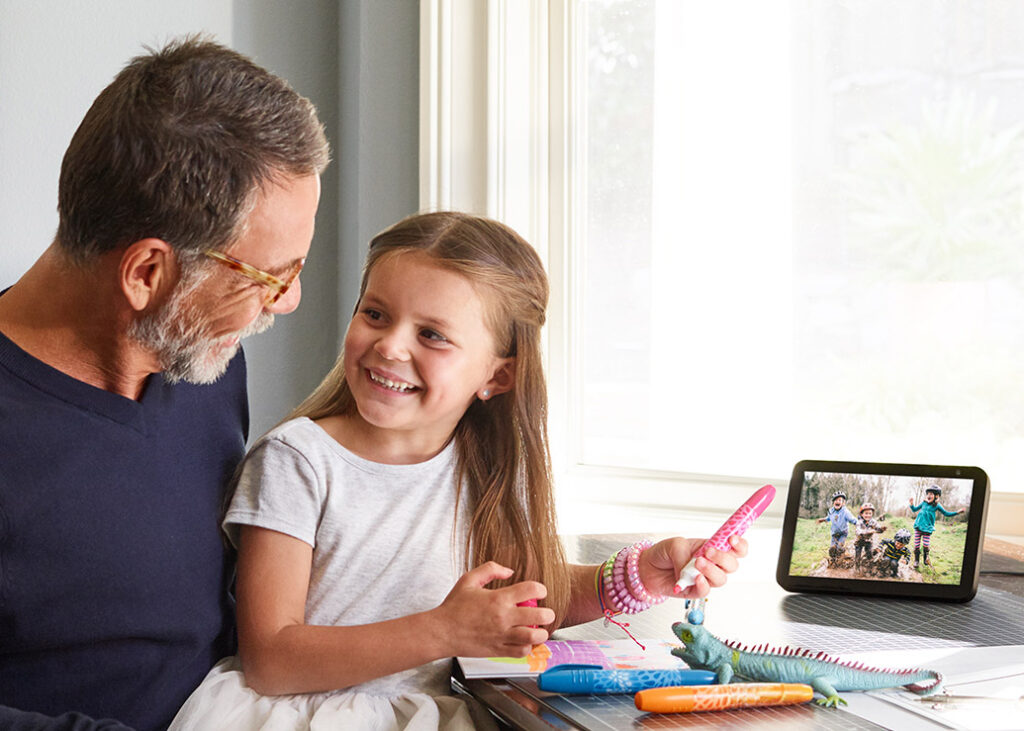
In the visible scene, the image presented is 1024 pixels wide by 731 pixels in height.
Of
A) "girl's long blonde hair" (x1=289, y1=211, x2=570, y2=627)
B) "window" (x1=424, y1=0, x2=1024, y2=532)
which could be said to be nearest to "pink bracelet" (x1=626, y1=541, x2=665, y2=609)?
"girl's long blonde hair" (x1=289, y1=211, x2=570, y2=627)

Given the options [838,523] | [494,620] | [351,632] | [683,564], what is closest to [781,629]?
[683,564]

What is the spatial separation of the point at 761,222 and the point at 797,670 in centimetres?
112

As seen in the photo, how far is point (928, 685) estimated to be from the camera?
3.02ft

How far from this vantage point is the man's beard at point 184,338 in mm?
1044

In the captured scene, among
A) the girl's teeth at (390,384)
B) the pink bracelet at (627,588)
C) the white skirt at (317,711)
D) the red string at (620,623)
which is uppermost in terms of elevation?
the girl's teeth at (390,384)

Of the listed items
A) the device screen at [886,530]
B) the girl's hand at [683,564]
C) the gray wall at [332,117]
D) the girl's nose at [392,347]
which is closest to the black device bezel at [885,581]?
the device screen at [886,530]

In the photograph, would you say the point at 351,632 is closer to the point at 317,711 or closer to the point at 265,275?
Answer: the point at 317,711

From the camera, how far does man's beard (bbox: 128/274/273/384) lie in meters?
1.04

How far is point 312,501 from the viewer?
1.11 metres

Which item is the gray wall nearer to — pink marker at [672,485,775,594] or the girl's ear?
the girl's ear

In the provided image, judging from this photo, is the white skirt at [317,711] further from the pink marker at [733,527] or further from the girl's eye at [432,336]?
the girl's eye at [432,336]

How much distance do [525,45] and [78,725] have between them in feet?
4.72

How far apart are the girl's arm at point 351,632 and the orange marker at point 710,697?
12 cm

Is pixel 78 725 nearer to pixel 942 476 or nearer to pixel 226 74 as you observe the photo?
pixel 226 74
